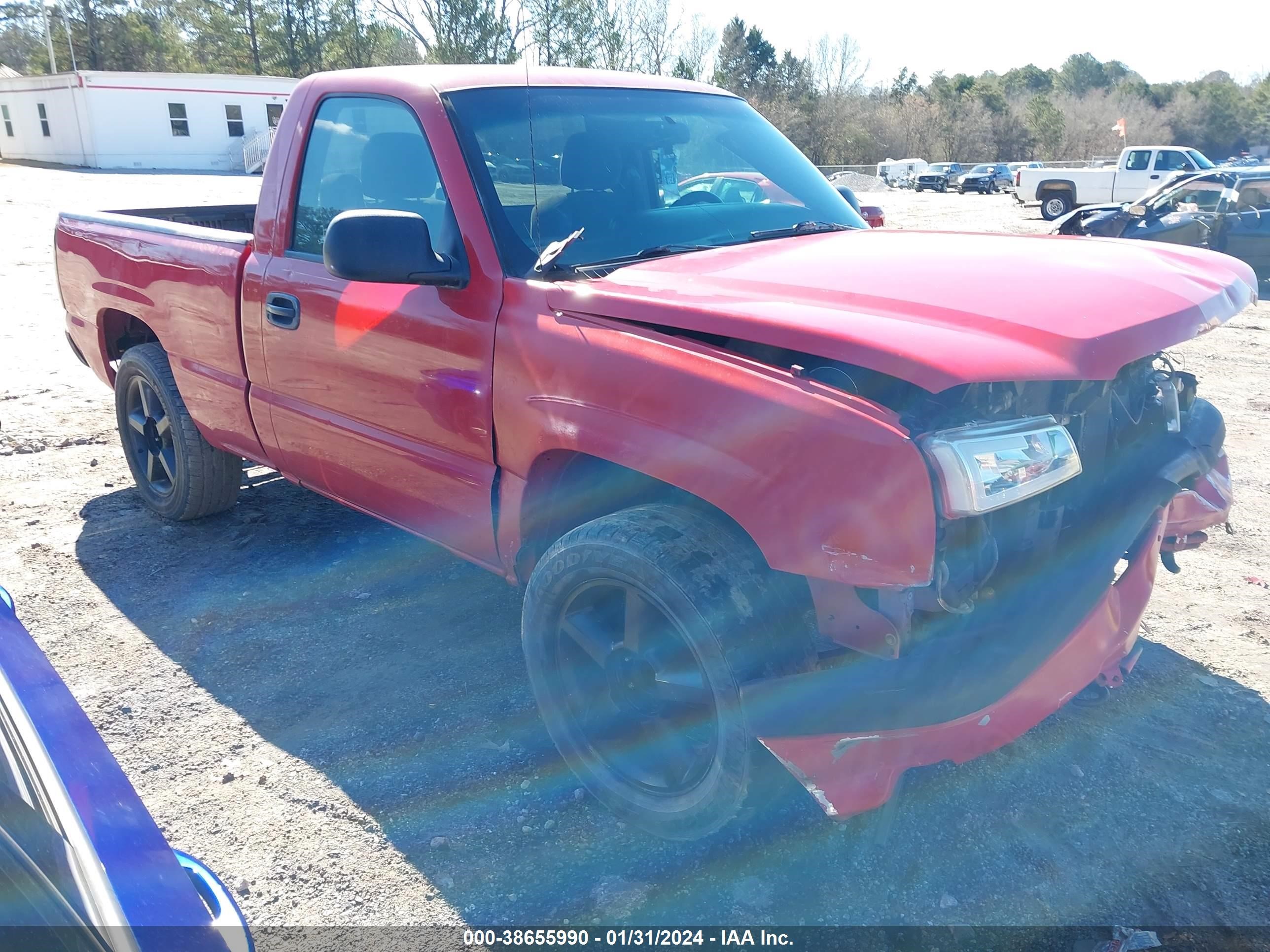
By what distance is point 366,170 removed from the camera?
3.34 meters

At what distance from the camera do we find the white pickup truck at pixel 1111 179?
23.8 meters

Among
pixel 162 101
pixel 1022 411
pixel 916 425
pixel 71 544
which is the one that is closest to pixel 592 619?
pixel 916 425

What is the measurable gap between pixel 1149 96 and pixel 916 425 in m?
77.9

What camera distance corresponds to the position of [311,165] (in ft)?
11.5

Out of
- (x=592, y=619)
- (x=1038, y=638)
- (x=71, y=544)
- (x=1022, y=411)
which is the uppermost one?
(x=1022, y=411)

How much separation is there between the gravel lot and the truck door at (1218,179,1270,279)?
9692 millimetres

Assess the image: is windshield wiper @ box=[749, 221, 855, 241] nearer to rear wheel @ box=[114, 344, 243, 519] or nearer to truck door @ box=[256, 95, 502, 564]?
truck door @ box=[256, 95, 502, 564]

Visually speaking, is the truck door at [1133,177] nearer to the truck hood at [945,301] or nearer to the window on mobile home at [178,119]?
the truck hood at [945,301]

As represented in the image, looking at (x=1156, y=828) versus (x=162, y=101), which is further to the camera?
(x=162, y=101)

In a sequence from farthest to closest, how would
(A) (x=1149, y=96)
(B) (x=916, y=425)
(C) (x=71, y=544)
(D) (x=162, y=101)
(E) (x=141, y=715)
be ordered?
(A) (x=1149, y=96) → (D) (x=162, y=101) → (C) (x=71, y=544) → (E) (x=141, y=715) → (B) (x=916, y=425)

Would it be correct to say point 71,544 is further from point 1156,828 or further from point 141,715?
point 1156,828

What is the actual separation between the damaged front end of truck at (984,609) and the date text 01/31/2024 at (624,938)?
0.48 metres

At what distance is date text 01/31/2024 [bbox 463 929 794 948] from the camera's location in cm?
230

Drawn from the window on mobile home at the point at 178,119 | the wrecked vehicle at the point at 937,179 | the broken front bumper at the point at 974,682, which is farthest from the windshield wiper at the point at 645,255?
the window on mobile home at the point at 178,119
